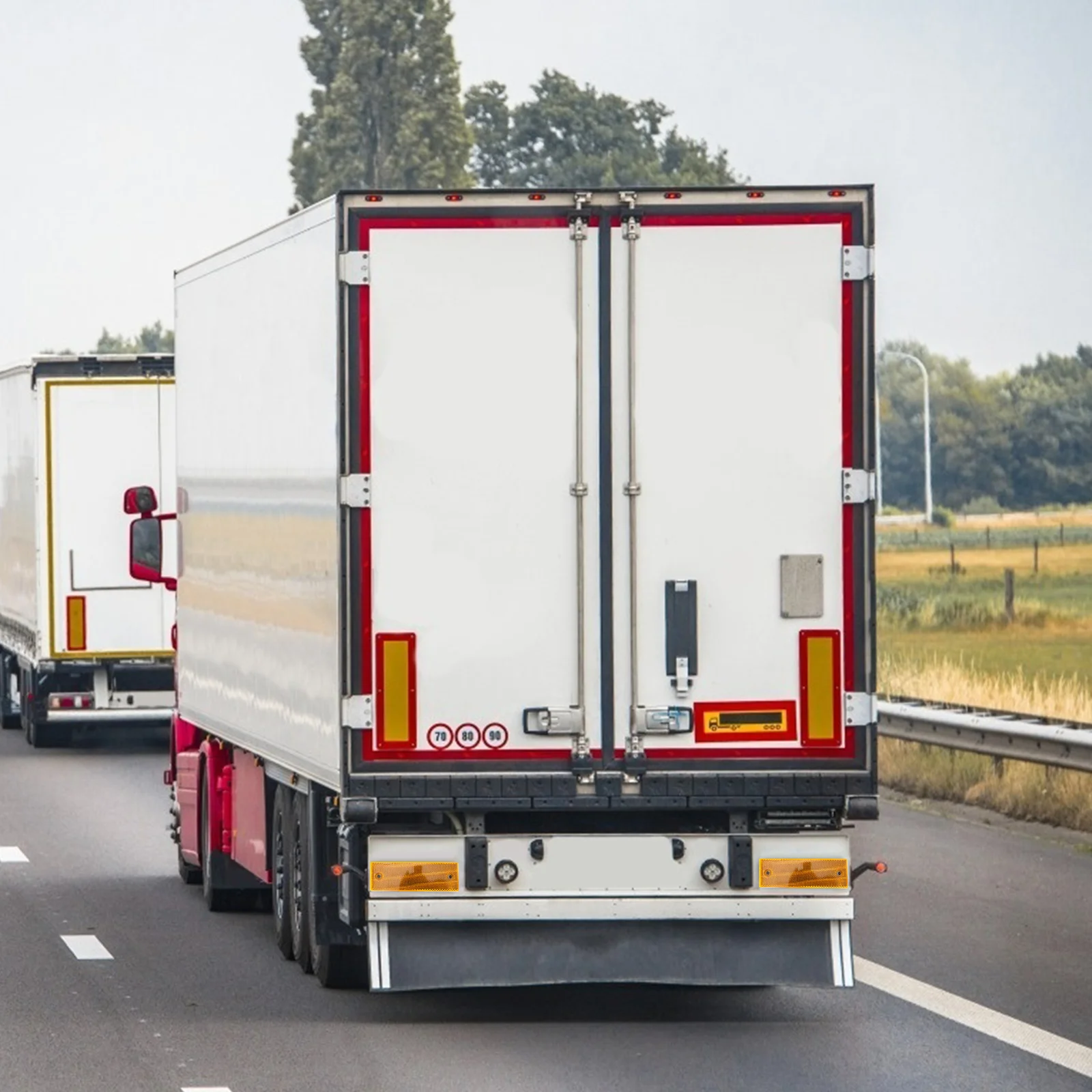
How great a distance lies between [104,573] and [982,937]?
1325 cm

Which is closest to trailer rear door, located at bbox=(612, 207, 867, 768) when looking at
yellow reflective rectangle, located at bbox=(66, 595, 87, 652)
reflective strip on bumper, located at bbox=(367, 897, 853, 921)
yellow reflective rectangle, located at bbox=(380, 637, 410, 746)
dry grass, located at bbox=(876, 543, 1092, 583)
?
reflective strip on bumper, located at bbox=(367, 897, 853, 921)

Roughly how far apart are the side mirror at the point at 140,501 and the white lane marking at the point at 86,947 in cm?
257

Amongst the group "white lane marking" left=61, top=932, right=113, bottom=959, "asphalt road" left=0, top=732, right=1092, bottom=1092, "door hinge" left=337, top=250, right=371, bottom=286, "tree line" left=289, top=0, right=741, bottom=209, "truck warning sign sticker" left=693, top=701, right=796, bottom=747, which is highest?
"tree line" left=289, top=0, right=741, bottom=209

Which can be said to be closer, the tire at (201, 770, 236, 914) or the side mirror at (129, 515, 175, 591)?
the tire at (201, 770, 236, 914)

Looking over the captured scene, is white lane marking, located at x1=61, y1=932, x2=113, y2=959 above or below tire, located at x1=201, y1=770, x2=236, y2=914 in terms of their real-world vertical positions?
below

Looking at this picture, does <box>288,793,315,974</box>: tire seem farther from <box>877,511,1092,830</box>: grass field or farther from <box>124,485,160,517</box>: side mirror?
<box>877,511,1092,830</box>: grass field

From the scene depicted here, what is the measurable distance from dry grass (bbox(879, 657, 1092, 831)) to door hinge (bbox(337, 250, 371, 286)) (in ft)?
26.8

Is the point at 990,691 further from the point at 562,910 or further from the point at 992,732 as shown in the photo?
the point at 562,910

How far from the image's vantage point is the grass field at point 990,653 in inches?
747

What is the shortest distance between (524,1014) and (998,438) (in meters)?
118

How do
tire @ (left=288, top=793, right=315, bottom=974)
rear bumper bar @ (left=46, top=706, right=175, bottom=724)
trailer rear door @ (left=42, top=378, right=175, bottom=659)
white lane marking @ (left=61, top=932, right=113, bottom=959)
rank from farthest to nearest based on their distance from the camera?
rear bumper bar @ (left=46, top=706, right=175, bottom=724) < trailer rear door @ (left=42, top=378, right=175, bottom=659) < white lane marking @ (left=61, top=932, right=113, bottom=959) < tire @ (left=288, top=793, right=315, bottom=974)

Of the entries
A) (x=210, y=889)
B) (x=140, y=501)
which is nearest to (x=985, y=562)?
(x=140, y=501)

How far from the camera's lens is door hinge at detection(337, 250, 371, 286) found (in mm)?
10875

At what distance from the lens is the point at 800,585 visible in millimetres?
11062
